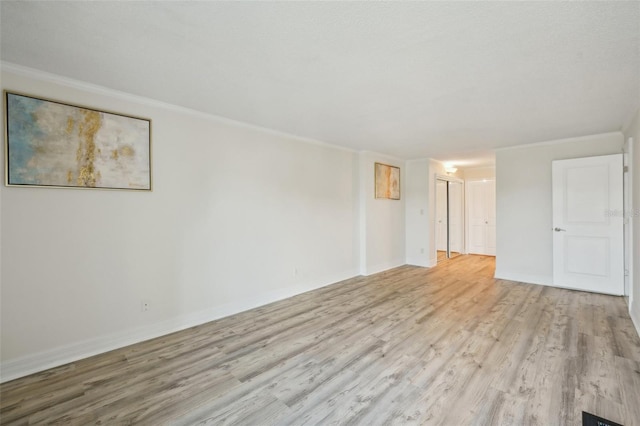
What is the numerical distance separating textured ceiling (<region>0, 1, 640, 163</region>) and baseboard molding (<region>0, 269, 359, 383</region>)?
2287 millimetres

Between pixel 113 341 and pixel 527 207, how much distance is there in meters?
6.08

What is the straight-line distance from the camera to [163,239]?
119 inches

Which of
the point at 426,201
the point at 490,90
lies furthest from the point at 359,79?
the point at 426,201

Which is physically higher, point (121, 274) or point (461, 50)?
Answer: point (461, 50)

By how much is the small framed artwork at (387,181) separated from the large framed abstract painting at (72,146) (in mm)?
4041

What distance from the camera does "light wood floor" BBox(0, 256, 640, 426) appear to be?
6.04ft

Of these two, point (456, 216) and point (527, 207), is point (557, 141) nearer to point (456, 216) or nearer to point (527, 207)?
point (527, 207)

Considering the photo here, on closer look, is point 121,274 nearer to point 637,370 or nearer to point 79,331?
point 79,331

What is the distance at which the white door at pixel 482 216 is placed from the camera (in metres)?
7.67

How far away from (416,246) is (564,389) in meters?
4.47

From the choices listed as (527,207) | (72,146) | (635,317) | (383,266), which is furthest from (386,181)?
(72,146)

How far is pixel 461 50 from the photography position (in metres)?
2.00

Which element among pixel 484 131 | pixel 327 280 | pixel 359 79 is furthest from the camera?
pixel 327 280

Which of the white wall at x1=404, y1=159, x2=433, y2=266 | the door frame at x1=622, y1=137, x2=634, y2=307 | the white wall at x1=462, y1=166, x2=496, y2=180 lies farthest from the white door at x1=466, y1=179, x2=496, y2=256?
the door frame at x1=622, y1=137, x2=634, y2=307
